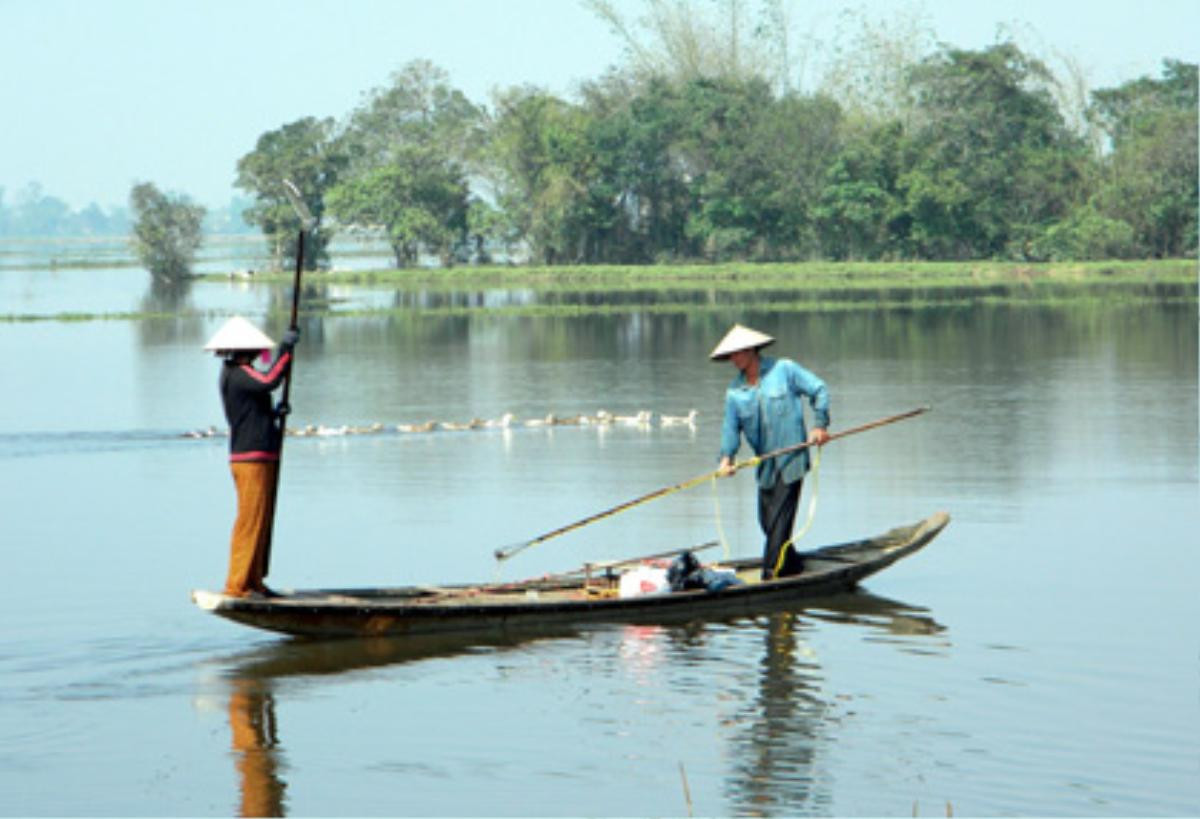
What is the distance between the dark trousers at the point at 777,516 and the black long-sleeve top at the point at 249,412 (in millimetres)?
3316

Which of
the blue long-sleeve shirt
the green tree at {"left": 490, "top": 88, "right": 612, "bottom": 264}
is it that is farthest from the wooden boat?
the green tree at {"left": 490, "top": 88, "right": 612, "bottom": 264}

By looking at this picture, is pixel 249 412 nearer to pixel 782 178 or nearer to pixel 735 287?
pixel 735 287

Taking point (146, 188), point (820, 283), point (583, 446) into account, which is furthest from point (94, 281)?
point (583, 446)

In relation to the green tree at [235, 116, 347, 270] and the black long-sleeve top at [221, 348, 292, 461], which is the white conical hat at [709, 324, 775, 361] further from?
the green tree at [235, 116, 347, 270]

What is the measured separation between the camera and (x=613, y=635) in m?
12.6

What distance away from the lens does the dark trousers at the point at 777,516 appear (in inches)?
530

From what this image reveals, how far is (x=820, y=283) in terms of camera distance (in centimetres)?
6200

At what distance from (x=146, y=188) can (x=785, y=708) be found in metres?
69.5

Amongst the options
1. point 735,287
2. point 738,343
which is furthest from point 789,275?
point 738,343

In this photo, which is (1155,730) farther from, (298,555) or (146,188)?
(146,188)

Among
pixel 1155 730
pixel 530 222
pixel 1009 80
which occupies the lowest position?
pixel 1155 730

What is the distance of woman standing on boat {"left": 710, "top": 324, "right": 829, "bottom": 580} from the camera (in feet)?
43.4

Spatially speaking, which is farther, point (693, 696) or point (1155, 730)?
point (693, 696)

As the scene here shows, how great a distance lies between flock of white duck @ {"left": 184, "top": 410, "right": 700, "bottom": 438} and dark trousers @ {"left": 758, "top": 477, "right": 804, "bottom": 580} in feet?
35.8
